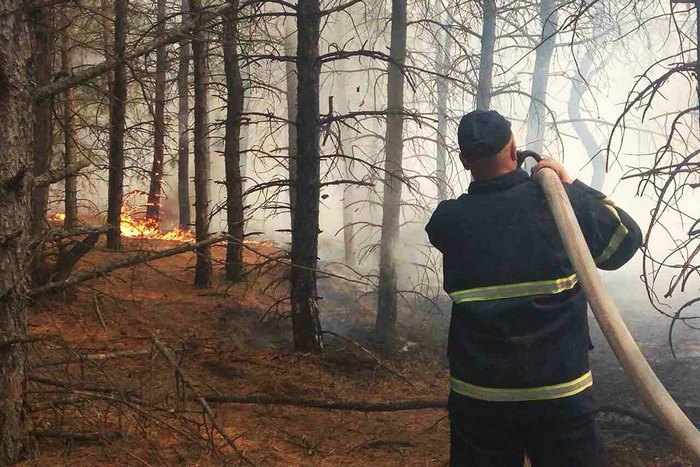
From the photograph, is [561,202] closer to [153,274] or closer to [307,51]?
[307,51]

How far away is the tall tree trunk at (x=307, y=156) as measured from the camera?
6.90 m

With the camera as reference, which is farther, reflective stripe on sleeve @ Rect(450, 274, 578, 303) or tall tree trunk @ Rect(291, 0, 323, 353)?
tall tree trunk @ Rect(291, 0, 323, 353)

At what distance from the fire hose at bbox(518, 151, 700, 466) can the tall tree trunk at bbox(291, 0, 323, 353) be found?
15.1ft

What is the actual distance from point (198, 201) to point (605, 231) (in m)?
9.24

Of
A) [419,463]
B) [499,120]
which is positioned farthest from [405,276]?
[499,120]

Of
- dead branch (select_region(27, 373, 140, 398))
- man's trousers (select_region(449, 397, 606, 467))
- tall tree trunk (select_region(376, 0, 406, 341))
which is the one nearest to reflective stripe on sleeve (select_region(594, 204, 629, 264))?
man's trousers (select_region(449, 397, 606, 467))

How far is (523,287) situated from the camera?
100 inches

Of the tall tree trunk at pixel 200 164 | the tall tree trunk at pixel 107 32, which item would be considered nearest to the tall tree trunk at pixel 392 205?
the tall tree trunk at pixel 200 164

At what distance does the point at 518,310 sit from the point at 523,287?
0.33 feet

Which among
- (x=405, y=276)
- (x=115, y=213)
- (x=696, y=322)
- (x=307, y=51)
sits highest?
(x=307, y=51)

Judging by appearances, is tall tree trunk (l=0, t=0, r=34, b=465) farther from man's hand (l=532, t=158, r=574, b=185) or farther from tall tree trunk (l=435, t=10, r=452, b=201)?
tall tree trunk (l=435, t=10, r=452, b=201)

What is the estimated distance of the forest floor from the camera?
378 centimetres

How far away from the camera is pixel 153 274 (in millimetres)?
10742

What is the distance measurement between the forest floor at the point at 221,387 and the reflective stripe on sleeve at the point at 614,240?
7.92ft
